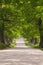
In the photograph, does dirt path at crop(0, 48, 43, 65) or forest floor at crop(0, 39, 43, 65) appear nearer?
dirt path at crop(0, 48, 43, 65)

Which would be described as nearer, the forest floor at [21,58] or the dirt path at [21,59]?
the dirt path at [21,59]

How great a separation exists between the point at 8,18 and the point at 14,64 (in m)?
26.2

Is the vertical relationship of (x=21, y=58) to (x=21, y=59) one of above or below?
below

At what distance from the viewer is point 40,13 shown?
35156 millimetres

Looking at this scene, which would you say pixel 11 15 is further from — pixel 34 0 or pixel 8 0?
pixel 8 0

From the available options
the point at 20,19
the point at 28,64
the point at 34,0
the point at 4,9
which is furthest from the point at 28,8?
the point at 28,64

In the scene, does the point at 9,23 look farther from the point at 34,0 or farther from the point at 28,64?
the point at 28,64

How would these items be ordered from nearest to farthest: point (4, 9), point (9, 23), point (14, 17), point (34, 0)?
point (34, 0) → point (4, 9) → point (14, 17) → point (9, 23)

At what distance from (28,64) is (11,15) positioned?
24.9 metres

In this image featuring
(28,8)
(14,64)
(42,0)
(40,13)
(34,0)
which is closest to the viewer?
(14,64)

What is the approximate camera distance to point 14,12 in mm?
36688

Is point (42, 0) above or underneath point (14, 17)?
above

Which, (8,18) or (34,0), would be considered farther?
(8,18)

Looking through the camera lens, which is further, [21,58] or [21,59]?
[21,58]
